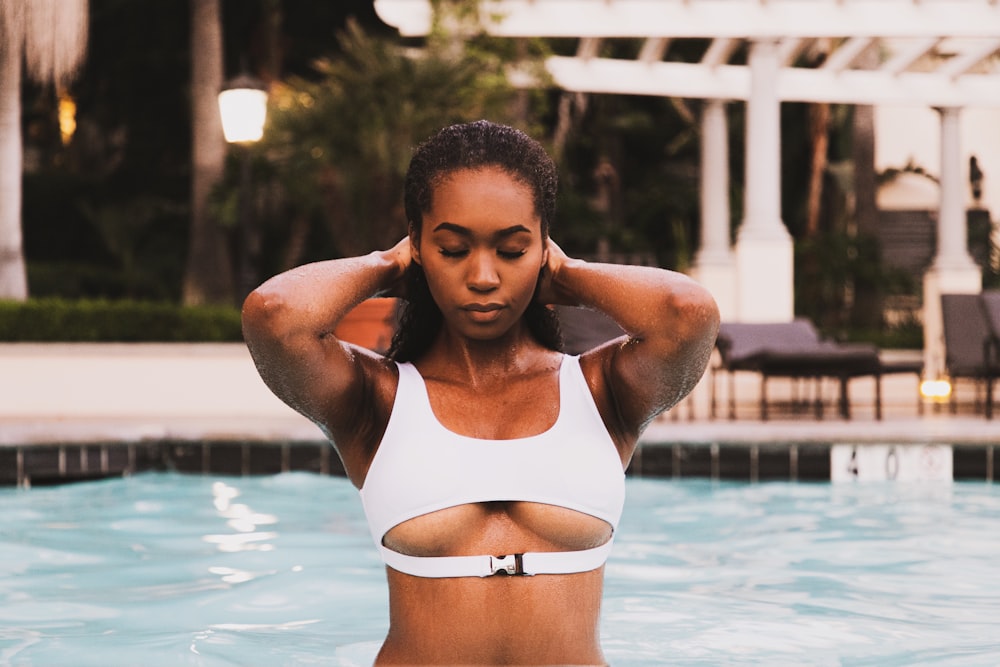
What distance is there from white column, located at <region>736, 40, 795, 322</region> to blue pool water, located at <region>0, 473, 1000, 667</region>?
5.48 meters

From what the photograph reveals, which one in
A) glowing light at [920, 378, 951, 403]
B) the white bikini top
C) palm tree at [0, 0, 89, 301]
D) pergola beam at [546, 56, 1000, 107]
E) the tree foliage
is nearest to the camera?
the white bikini top

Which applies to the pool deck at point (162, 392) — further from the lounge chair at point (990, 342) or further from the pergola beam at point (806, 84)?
the pergola beam at point (806, 84)

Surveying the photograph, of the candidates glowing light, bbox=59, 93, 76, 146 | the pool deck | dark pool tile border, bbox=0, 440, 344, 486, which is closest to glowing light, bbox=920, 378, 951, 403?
the pool deck

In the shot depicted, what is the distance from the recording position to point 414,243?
6.74 feet

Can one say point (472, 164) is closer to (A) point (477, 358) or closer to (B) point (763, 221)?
(A) point (477, 358)

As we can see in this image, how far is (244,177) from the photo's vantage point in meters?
11.3

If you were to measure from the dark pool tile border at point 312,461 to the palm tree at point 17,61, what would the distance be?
4961 millimetres

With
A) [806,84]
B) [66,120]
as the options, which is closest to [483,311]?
[806,84]

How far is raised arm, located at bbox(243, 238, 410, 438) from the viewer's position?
6.47 ft

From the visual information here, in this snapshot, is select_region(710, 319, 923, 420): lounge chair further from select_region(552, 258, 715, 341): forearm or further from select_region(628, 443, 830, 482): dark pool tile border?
select_region(552, 258, 715, 341): forearm

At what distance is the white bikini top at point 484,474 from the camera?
200 cm

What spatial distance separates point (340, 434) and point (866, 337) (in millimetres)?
15175

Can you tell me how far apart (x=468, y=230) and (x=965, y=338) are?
9929 millimetres

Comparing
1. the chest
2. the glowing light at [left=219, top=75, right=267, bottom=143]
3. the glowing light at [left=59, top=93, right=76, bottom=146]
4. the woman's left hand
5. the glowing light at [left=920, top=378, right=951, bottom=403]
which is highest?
the glowing light at [left=59, top=93, right=76, bottom=146]
